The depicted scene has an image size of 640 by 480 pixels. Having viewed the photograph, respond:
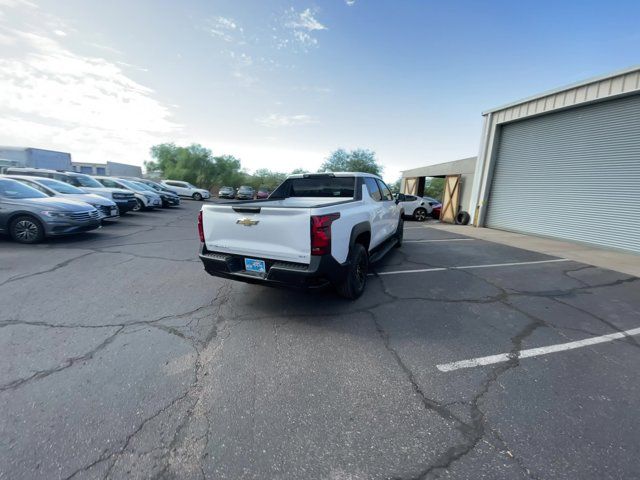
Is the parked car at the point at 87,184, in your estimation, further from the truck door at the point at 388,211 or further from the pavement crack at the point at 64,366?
the truck door at the point at 388,211

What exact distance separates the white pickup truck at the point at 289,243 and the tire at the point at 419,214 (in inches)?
532

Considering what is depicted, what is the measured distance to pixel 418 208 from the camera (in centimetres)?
1697

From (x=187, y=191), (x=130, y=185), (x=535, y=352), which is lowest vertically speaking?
(x=535, y=352)

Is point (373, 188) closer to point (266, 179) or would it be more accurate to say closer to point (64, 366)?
point (64, 366)

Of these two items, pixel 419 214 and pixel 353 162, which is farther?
pixel 353 162

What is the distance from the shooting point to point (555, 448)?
1.85m

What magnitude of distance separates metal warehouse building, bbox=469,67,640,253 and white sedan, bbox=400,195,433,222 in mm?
3928

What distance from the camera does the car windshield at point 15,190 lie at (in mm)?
6827

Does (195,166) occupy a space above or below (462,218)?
above

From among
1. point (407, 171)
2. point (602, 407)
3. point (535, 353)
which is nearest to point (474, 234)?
point (535, 353)

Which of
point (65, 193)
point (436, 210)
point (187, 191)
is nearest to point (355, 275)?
point (65, 193)

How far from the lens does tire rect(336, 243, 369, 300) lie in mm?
3808

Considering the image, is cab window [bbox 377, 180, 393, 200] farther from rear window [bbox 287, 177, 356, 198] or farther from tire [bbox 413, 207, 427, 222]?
tire [bbox 413, 207, 427, 222]

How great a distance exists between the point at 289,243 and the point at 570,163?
11.7 meters
